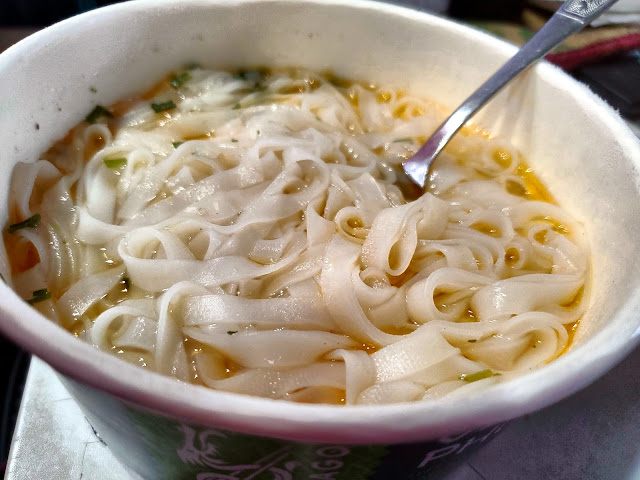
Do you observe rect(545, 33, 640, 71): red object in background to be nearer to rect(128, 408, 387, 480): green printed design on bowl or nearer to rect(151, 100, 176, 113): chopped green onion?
rect(151, 100, 176, 113): chopped green onion

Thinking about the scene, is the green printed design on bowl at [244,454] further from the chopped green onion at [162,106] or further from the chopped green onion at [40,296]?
the chopped green onion at [162,106]

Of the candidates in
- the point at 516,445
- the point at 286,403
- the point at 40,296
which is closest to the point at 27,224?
the point at 40,296

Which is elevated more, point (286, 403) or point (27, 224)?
point (286, 403)

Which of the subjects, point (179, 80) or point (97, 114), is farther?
point (179, 80)

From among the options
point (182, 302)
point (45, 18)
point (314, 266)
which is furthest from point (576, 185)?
point (45, 18)

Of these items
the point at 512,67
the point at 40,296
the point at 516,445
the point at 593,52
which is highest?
the point at 512,67

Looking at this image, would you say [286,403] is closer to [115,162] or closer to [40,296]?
[40,296]

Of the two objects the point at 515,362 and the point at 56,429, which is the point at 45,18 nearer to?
the point at 56,429
